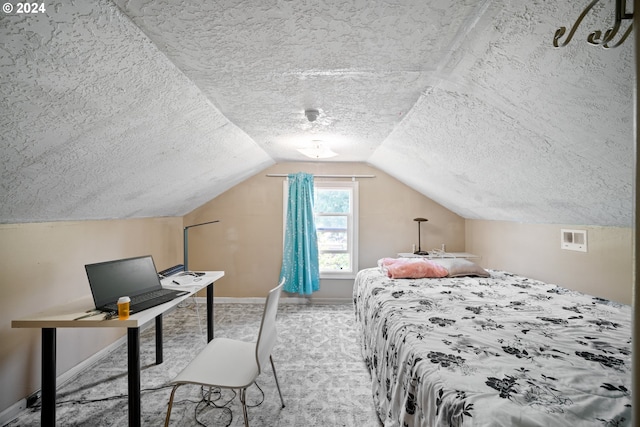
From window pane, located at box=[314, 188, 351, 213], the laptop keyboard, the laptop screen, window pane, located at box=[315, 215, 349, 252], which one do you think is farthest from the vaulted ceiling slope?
window pane, located at box=[315, 215, 349, 252]

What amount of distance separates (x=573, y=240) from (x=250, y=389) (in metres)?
2.79

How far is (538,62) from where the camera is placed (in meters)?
1.14

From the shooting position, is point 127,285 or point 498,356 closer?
point 498,356

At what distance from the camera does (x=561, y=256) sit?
2.54 meters

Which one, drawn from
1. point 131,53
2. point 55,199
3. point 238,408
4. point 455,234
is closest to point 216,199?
point 55,199

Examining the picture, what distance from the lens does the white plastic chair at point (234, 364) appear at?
1.49 metres

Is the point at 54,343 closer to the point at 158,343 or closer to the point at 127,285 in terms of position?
the point at 127,285

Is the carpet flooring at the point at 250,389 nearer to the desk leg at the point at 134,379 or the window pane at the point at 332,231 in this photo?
the desk leg at the point at 134,379

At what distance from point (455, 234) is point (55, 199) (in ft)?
14.3

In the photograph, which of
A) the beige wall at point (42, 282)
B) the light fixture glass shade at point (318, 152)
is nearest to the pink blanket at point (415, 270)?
the light fixture glass shade at point (318, 152)

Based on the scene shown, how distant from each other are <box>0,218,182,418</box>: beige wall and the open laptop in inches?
22.8

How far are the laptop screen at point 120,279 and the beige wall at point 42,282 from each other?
574mm

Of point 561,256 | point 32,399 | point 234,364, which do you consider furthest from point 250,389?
point 561,256

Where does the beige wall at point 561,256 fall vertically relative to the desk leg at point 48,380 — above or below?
above
